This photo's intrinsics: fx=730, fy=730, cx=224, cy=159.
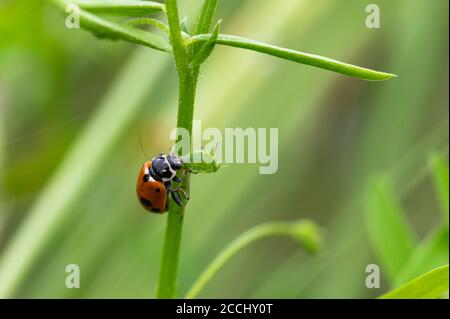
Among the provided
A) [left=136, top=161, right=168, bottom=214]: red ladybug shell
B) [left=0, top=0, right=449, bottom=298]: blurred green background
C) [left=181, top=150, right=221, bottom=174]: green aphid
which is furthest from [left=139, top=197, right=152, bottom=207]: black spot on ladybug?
[left=0, top=0, right=449, bottom=298]: blurred green background

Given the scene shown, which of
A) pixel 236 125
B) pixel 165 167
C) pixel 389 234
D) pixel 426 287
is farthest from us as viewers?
pixel 236 125

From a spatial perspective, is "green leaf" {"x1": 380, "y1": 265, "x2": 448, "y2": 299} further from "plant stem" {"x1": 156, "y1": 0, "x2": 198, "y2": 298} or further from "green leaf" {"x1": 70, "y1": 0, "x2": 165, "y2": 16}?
"green leaf" {"x1": 70, "y1": 0, "x2": 165, "y2": 16}

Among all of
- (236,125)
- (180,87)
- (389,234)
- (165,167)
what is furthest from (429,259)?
(236,125)

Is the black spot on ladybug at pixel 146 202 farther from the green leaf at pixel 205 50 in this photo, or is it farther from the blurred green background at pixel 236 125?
the blurred green background at pixel 236 125

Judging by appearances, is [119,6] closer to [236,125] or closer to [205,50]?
[205,50]

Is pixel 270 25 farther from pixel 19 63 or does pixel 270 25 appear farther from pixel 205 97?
pixel 19 63

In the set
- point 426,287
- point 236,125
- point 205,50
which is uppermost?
point 236,125
